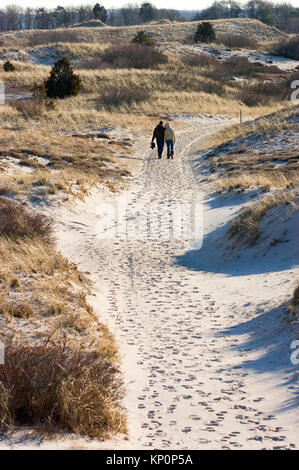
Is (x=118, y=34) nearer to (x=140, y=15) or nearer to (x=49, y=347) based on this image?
(x=140, y=15)

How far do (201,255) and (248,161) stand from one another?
973cm

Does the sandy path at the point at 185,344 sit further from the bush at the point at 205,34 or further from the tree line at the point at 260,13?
the tree line at the point at 260,13

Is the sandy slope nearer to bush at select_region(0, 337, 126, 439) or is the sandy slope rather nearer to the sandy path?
the sandy path

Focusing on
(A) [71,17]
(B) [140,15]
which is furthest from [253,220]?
(A) [71,17]

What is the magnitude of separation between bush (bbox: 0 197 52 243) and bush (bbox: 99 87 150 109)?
26.1 metres

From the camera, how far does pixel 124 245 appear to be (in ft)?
38.0

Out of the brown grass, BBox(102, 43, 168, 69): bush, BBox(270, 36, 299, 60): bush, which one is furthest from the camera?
BBox(270, 36, 299, 60): bush

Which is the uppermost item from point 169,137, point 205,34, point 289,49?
point 205,34

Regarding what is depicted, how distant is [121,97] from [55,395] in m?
35.0

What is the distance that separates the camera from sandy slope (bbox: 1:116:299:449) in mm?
4746

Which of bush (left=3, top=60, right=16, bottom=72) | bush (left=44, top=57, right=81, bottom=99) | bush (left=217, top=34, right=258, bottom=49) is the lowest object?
bush (left=44, top=57, right=81, bottom=99)

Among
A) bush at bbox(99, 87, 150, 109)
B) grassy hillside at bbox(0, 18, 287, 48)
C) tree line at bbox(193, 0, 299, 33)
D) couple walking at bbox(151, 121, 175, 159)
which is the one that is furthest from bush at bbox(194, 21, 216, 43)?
tree line at bbox(193, 0, 299, 33)

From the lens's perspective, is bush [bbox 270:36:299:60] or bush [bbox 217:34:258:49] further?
bush [bbox 217:34:258:49]

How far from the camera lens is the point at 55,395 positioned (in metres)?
4.39
